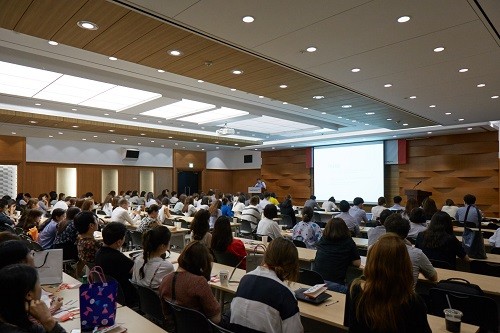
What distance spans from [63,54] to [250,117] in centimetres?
661

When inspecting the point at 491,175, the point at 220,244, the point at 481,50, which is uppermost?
the point at 481,50

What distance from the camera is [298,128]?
550 inches

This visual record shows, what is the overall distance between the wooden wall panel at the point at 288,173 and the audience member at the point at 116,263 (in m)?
13.8

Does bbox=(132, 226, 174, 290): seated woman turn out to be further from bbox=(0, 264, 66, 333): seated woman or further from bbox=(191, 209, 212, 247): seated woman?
bbox=(0, 264, 66, 333): seated woman

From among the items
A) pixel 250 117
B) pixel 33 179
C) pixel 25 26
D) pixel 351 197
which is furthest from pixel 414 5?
pixel 33 179

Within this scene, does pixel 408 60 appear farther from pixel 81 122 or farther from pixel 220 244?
pixel 81 122

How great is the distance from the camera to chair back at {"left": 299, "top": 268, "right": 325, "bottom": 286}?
11.2ft

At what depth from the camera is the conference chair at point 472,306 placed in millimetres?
2752

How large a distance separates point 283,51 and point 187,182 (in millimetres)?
17035

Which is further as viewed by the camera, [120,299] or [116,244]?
[116,244]

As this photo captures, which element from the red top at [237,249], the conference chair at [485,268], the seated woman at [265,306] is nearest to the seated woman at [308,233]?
the red top at [237,249]

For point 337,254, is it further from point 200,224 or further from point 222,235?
point 200,224

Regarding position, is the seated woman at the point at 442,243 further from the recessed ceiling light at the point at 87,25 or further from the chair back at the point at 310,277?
the recessed ceiling light at the point at 87,25

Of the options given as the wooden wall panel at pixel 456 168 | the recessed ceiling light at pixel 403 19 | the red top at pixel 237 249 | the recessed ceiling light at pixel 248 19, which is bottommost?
the red top at pixel 237 249
